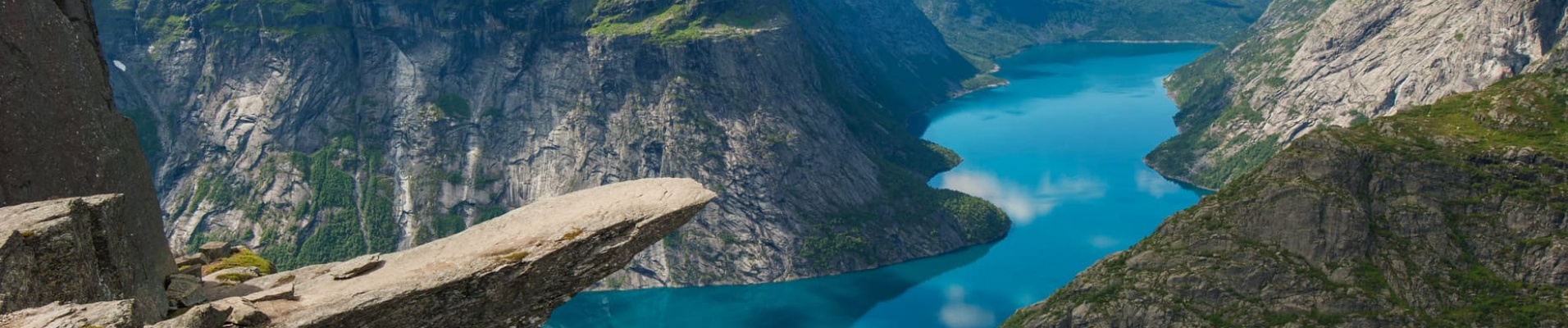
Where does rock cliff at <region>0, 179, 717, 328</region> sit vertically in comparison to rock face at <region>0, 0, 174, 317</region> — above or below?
below

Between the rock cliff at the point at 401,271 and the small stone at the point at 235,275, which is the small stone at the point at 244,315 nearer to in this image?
the rock cliff at the point at 401,271

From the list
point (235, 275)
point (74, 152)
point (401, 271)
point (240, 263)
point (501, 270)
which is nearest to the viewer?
point (501, 270)

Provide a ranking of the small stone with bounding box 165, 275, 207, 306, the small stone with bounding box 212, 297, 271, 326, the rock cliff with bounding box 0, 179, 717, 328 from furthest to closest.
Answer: the small stone with bounding box 165, 275, 207, 306 < the small stone with bounding box 212, 297, 271, 326 < the rock cliff with bounding box 0, 179, 717, 328

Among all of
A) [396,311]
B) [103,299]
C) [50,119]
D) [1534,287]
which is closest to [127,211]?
[50,119]

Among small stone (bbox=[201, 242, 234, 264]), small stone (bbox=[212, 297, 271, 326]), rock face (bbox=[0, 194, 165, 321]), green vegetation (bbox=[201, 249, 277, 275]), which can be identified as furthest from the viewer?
small stone (bbox=[201, 242, 234, 264])

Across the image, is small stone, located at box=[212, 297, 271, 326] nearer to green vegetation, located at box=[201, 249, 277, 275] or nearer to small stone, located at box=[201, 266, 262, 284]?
A: small stone, located at box=[201, 266, 262, 284]

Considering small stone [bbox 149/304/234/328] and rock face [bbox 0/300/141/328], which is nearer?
rock face [bbox 0/300/141/328]

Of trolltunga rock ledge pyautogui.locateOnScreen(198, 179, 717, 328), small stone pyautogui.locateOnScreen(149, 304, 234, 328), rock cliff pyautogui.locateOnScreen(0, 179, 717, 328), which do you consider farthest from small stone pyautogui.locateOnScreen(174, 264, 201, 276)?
small stone pyautogui.locateOnScreen(149, 304, 234, 328)

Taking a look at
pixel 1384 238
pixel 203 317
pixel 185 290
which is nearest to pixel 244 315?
pixel 203 317

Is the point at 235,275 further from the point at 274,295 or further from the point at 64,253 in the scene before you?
the point at 64,253
